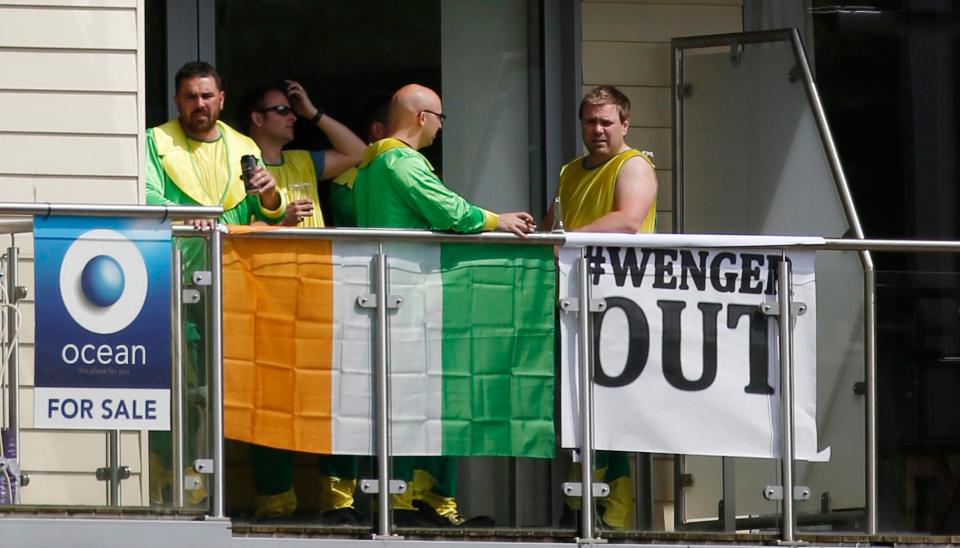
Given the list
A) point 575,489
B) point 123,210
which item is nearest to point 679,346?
point 575,489

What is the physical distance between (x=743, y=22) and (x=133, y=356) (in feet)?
16.9

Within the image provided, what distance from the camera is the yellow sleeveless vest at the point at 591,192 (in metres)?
9.37

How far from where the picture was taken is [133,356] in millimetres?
7832

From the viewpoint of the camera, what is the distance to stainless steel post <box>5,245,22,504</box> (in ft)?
25.8

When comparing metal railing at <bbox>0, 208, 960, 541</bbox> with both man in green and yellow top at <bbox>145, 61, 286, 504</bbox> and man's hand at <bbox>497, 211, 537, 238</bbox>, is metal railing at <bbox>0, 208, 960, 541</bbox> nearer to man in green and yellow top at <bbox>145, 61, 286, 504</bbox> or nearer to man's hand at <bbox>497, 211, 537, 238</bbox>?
man's hand at <bbox>497, 211, 537, 238</bbox>

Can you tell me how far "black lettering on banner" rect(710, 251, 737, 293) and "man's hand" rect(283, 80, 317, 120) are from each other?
284 cm

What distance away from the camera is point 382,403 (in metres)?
8.23

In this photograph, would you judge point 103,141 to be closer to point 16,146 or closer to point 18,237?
point 16,146

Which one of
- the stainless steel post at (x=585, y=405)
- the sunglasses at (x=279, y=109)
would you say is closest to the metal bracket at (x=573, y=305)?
the stainless steel post at (x=585, y=405)

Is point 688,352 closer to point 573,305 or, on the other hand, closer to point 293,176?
point 573,305

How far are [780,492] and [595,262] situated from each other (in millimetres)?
1303

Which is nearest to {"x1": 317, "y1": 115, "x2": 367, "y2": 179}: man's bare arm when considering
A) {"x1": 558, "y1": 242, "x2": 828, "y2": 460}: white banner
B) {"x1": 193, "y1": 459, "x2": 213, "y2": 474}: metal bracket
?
{"x1": 558, "y1": 242, "x2": 828, "y2": 460}: white banner

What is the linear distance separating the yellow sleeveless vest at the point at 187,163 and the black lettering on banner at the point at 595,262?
5.94 ft

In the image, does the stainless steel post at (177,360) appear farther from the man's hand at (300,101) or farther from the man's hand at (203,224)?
the man's hand at (300,101)
